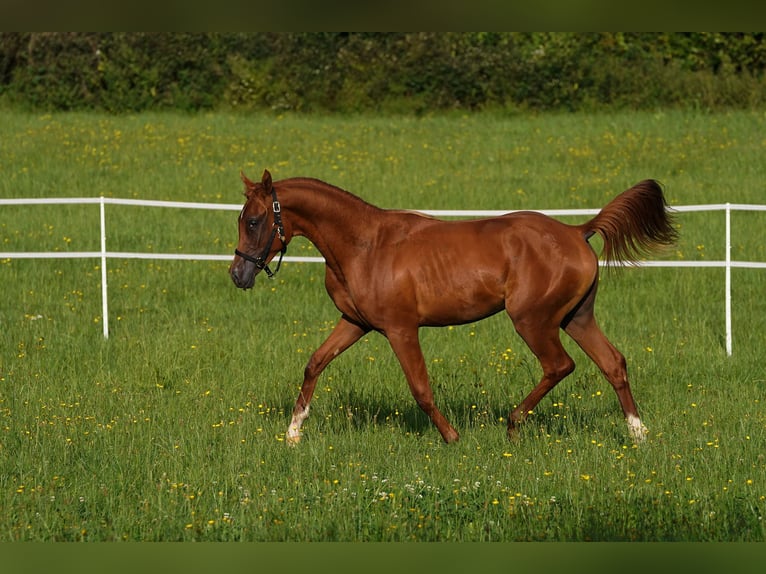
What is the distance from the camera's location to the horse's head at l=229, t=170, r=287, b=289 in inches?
268

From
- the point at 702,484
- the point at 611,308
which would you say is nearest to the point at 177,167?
the point at 611,308

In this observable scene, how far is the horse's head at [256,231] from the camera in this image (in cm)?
680

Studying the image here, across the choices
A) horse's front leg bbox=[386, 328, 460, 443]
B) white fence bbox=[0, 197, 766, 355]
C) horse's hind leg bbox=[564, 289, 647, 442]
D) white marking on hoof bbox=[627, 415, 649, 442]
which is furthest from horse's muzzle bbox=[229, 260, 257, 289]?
white fence bbox=[0, 197, 766, 355]

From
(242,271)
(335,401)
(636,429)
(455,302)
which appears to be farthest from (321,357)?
(636,429)

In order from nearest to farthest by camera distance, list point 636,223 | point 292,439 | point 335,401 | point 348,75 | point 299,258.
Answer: point 636,223, point 292,439, point 335,401, point 299,258, point 348,75

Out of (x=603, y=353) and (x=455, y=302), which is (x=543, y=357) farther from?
(x=455, y=302)

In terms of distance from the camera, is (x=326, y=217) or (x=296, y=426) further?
(x=296, y=426)

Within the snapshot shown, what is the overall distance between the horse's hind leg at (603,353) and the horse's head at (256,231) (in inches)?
79.5

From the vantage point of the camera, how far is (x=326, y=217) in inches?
277

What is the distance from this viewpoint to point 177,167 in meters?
21.7

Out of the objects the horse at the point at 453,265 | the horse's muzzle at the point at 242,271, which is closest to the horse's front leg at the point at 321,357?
the horse at the point at 453,265

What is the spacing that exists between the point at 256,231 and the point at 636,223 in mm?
2488

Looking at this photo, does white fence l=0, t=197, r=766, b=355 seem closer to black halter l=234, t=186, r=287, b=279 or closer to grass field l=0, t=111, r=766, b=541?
grass field l=0, t=111, r=766, b=541

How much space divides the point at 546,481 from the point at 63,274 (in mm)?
10023
